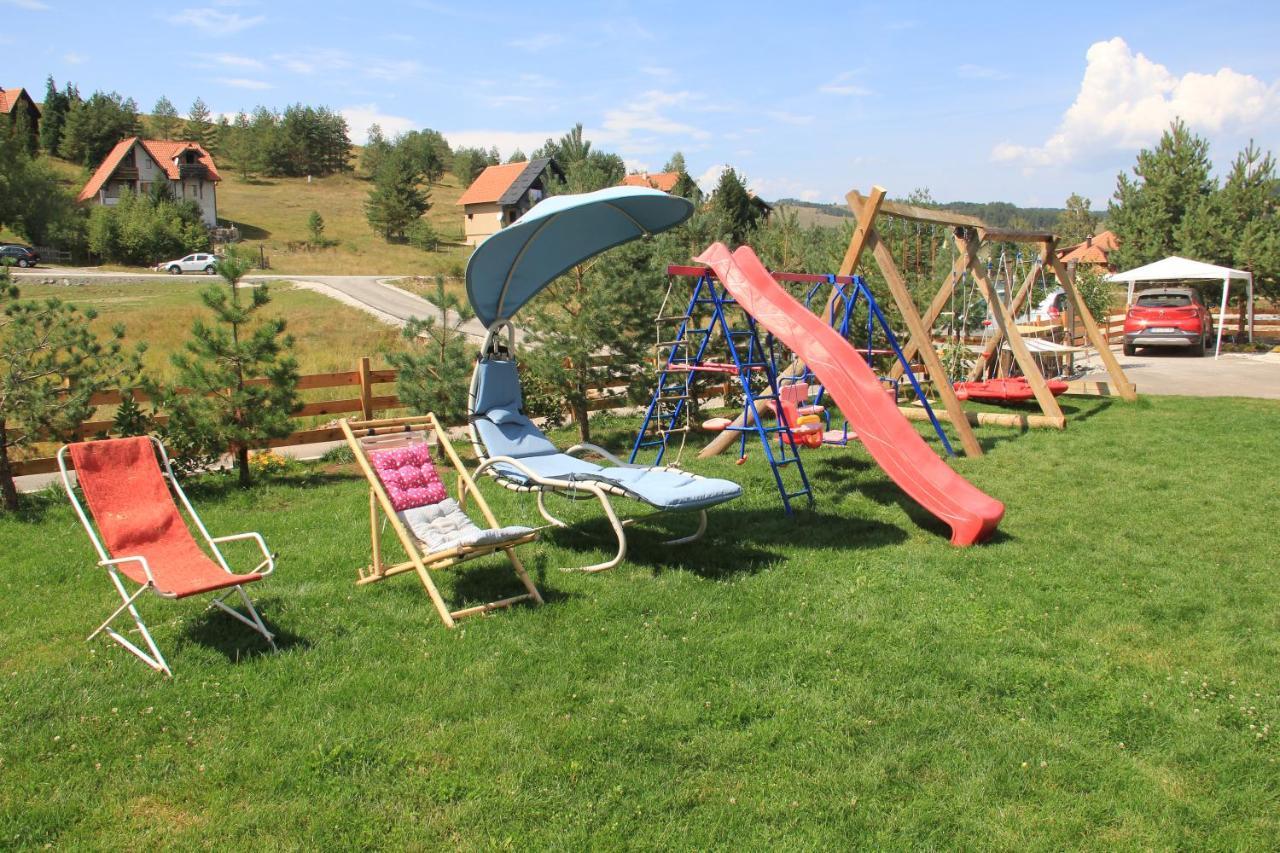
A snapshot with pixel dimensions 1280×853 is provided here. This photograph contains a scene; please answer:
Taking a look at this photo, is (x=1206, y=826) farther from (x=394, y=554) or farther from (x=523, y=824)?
(x=394, y=554)

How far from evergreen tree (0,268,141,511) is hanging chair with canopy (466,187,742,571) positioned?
11.1ft

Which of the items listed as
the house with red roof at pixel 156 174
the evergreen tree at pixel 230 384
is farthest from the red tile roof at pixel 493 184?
the evergreen tree at pixel 230 384

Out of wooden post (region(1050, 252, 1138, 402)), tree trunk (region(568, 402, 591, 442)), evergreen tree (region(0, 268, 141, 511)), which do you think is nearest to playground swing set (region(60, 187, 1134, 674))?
evergreen tree (region(0, 268, 141, 511))

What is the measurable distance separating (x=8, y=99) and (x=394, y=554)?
81461 mm

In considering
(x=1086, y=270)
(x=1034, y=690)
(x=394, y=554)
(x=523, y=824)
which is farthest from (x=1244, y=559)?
(x=1086, y=270)

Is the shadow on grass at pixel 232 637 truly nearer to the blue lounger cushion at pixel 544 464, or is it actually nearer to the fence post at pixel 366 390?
the blue lounger cushion at pixel 544 464

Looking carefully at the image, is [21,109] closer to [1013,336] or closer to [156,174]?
[156,174]

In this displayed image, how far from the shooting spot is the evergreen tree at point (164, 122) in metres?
85.9

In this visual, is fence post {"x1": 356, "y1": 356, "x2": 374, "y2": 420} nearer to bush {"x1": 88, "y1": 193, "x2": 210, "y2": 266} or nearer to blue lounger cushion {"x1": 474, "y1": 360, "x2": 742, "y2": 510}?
blue lounger cushion {"x1": 474, "y1": 360, "x2": 742, "y2": 510}

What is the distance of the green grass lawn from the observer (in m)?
3.21

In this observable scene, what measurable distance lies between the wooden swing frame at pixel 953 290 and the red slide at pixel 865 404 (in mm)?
2452

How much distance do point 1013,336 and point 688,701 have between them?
29.3 feet

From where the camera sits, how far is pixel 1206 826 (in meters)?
3.20

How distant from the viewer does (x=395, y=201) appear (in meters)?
55.8
